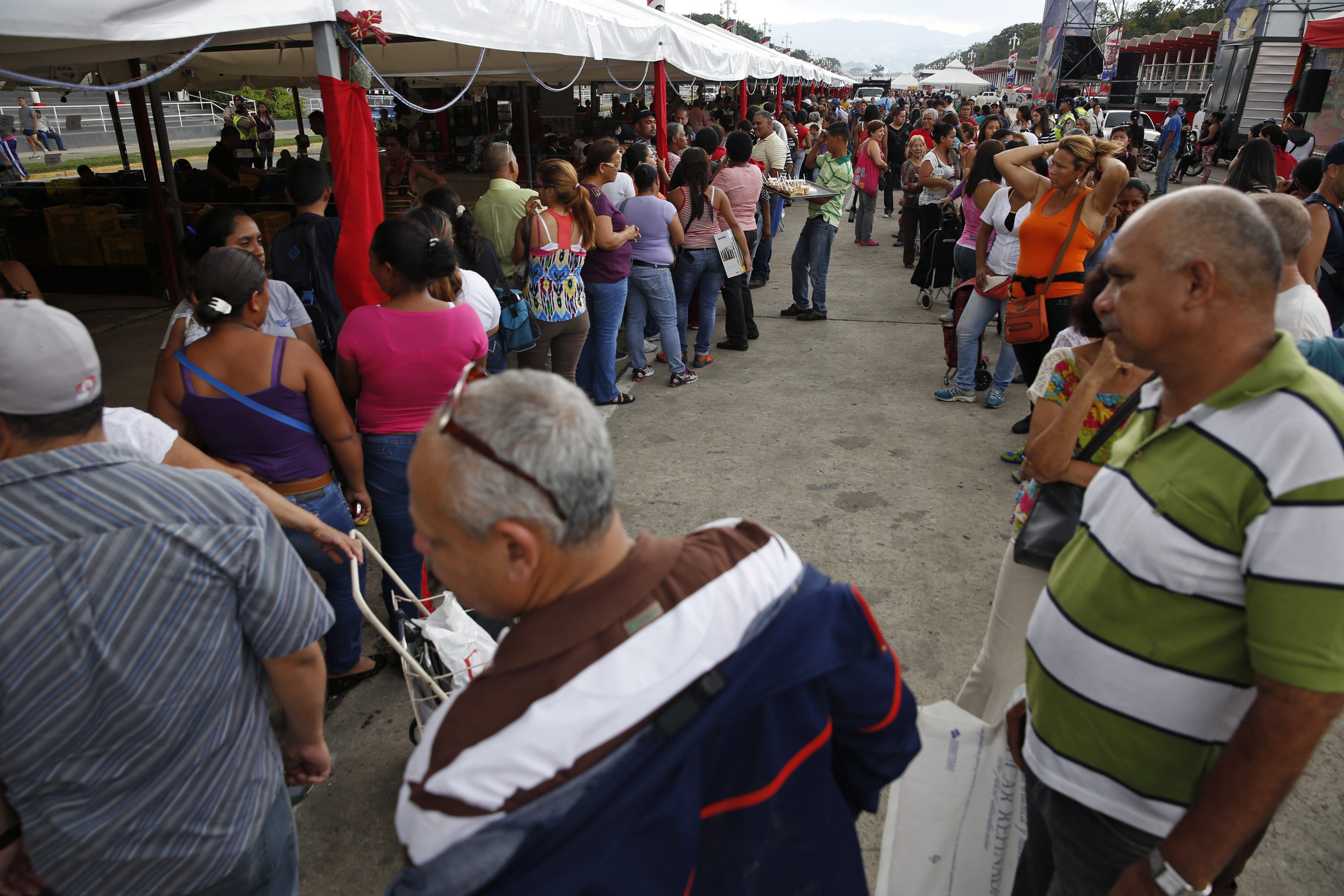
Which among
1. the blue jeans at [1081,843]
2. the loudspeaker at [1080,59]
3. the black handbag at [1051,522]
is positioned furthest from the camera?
the loudspeaker at [1080,59]

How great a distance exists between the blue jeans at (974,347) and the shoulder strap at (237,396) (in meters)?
4.59

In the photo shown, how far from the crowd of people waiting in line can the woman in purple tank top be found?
32cm

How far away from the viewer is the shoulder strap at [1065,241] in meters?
4.56

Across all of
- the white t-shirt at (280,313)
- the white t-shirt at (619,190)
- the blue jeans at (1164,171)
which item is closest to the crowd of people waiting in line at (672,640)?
the white t-shirt at (280,313)

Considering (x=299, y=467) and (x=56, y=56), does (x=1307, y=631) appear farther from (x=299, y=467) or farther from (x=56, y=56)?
(x=56, y=56)

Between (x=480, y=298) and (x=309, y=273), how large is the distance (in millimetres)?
1046

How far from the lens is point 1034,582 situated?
→ 7.47 ft

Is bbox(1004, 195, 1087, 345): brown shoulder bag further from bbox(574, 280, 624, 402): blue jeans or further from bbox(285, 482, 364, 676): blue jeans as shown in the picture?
bbox(285, 482, 364, 676): blue jeans

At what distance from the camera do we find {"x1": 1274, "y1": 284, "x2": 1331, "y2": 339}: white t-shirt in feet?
7.92

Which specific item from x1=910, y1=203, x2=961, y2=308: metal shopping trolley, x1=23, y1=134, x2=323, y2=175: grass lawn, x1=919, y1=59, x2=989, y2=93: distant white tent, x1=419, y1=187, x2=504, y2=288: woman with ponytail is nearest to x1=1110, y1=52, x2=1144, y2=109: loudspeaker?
x1=919, y1=59, x2=989, y2=93: distant white tent

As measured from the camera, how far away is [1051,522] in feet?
7.10

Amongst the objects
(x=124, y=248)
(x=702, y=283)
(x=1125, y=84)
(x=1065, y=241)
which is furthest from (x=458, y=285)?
(x=1125, y=84)

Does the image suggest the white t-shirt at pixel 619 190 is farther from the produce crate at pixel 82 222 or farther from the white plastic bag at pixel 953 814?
the produce crate at pixel 82 222

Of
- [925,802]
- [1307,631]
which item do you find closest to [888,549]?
[925,802]
